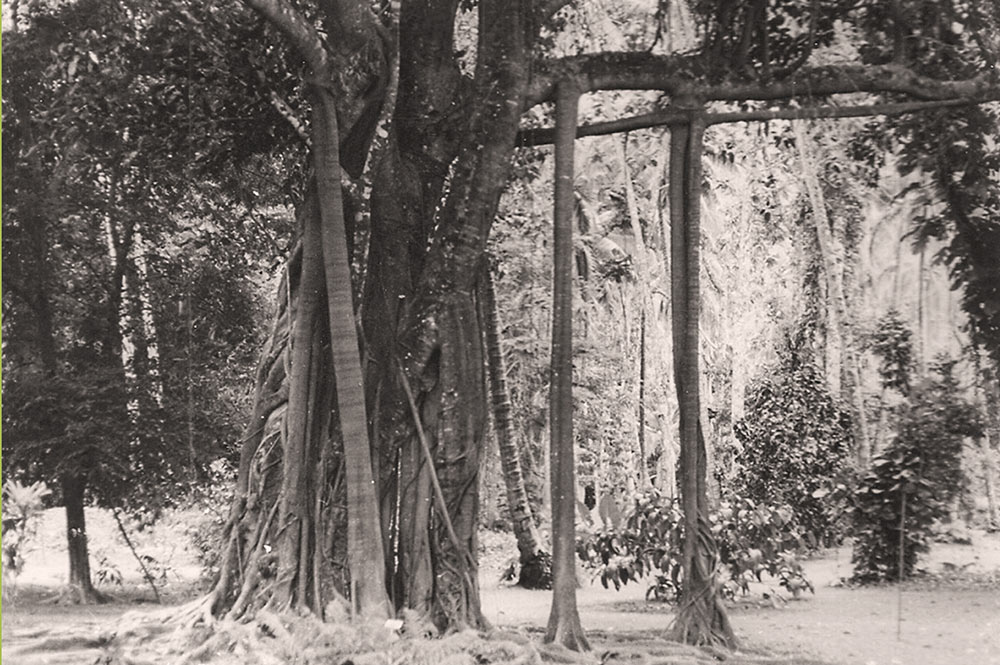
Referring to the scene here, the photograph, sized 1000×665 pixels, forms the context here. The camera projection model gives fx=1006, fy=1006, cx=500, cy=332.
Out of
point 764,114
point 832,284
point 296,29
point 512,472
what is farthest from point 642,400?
point 296,29

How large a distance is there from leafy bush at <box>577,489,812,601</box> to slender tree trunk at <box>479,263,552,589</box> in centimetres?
200

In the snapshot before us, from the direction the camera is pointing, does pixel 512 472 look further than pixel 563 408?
Yes

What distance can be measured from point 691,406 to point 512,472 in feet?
15.3

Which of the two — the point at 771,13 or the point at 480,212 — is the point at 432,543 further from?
the point at 771,13

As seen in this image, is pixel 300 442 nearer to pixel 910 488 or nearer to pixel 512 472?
pixel 512 472

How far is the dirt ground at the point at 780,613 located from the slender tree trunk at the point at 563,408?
1.06 m

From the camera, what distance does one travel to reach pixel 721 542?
9.77 m

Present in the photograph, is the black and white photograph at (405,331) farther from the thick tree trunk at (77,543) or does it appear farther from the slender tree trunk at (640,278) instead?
the slender tree trunk at (640,278)

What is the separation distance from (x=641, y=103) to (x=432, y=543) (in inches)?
304

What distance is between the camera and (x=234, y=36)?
8422 millimetres

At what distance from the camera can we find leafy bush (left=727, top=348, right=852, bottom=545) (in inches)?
624

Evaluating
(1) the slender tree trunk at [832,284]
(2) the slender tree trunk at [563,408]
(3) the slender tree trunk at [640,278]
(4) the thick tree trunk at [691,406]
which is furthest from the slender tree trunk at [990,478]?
(2) the slender tree trunk at [563,408]

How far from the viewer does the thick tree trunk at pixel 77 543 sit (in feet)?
36.0

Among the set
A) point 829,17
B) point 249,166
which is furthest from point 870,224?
point 249,166
